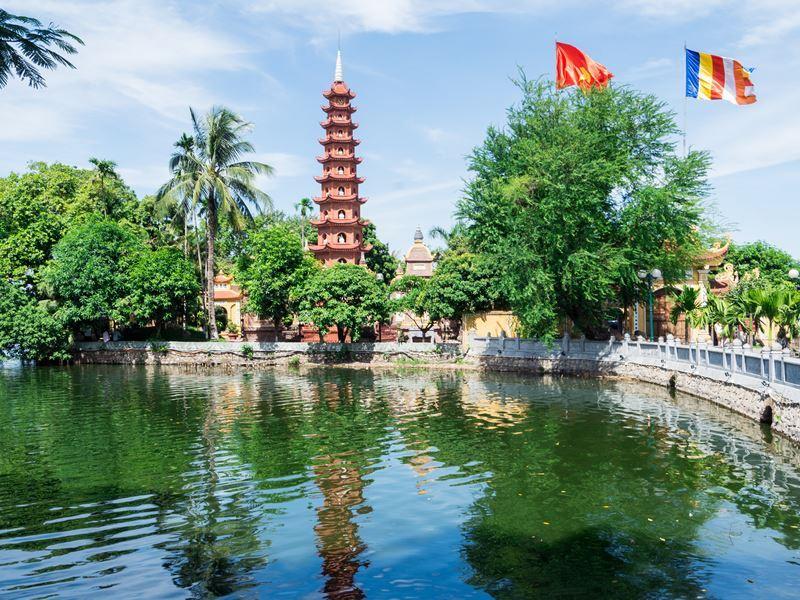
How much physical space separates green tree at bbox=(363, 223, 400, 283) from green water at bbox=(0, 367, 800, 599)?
45.3 m

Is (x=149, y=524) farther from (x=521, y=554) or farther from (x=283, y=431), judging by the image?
(x=283, y=431)

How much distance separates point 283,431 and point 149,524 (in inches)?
314

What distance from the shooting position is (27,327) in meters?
39.8

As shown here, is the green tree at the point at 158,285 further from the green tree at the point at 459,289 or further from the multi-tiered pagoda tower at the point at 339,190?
the green tree at the point at 459,289

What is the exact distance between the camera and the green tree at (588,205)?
2831cm

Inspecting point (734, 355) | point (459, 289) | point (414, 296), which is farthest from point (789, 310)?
point (414, 296)

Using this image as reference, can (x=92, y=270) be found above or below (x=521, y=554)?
above

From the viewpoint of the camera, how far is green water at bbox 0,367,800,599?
792 centimetres

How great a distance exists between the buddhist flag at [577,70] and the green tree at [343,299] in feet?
52.0

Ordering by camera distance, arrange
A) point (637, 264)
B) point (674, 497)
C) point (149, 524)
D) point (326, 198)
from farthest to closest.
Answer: point (326, 198) < point (637, 264) < point (674, 497) < point (149, 524)

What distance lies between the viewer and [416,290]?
129ft

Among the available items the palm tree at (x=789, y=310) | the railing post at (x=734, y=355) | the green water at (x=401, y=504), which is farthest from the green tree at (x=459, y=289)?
the railing post at (x=734, y=355)

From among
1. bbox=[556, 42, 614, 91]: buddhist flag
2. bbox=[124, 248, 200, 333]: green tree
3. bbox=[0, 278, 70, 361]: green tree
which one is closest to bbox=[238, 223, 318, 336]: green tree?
bbox=[124, 248, 200, 333]: green tree

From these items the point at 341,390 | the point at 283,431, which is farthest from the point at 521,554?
the point at 341,390
